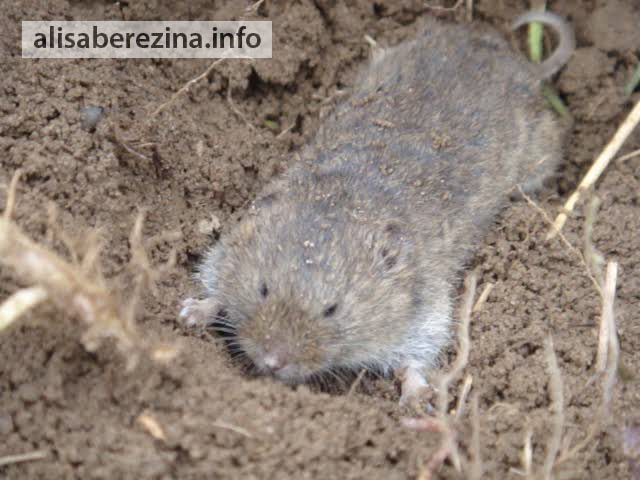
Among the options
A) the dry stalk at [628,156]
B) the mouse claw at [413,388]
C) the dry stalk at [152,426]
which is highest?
the dry stalk at [628,156]

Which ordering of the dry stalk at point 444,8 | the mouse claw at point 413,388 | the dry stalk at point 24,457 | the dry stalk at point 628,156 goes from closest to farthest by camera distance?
the dry stalk at point 24,457 → the mouse claw at point 413,388 → the dry stalk at point 628,156 → the dry stalk at point 444,8

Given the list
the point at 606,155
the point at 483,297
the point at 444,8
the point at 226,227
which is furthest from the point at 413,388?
the point at 444,8

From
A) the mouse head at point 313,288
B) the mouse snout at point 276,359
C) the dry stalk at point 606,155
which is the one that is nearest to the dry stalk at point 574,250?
the dry stalk at point 606,155

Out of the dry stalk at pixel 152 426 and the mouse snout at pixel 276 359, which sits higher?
the mouse snout at pixel 276 359

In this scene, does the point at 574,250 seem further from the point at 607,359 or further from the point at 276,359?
the point at 276,359

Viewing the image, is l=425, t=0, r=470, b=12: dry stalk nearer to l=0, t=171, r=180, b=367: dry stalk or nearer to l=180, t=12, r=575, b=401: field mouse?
l=180, t=12, r=575, b=401: field mouse

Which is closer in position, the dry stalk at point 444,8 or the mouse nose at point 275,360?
the mouse nose at point 275,360

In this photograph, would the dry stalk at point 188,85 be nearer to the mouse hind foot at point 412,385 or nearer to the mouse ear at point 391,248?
the mouse ear at point 391,248
